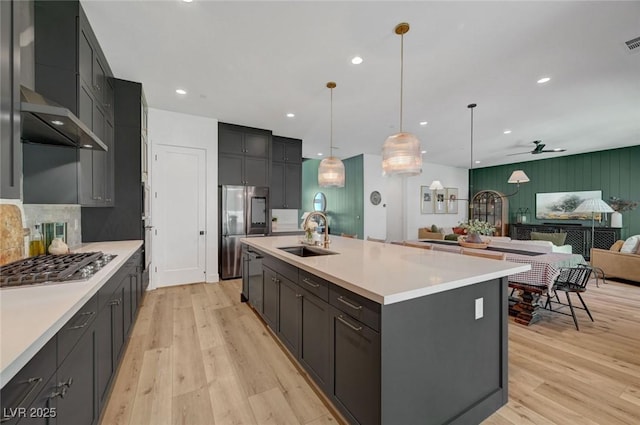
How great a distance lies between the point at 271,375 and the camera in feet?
6.76

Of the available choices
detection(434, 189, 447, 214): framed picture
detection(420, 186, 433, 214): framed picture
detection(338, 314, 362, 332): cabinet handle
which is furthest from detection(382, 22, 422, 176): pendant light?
detection(434, 189, 447, 214): framed picture

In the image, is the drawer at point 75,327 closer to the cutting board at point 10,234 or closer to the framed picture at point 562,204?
the cutting board at point 10,234

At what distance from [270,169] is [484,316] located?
14.8 ft

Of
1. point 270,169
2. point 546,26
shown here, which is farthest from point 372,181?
point 546,26

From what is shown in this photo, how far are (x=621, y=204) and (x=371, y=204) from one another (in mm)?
6241

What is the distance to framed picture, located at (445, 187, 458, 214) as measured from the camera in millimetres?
9492

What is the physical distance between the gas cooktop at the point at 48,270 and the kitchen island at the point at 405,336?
Result: 4.33ft

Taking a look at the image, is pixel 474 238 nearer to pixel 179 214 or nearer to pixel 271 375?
pixel 271 375

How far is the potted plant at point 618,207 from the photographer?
6457 millimetres

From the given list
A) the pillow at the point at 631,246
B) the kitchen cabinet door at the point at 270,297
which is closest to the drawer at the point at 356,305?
the kitchen cabinet door at the point at 270,297

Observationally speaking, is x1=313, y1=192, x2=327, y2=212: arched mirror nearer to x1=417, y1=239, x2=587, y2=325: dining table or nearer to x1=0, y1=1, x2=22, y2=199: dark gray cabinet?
x1=417, y1=239, x2=587, y2=325: dining table

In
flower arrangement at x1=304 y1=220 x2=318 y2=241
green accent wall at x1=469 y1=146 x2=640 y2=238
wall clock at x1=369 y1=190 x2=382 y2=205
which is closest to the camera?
flower arrangement at x1=304 y1=220 x2=318 y2=241

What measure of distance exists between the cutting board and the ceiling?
69.4 inches

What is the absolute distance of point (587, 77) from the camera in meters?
3.15
